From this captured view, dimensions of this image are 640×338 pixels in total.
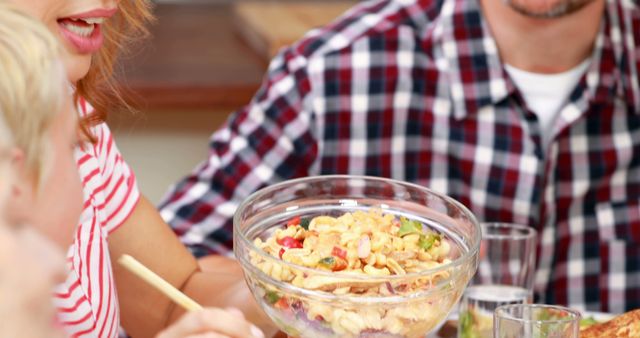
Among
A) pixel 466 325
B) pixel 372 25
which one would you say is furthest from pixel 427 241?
pixel 372 25

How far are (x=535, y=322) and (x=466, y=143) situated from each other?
943 mm

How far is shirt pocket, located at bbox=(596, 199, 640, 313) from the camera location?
205 centimetres

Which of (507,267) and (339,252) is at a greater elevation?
(339,252)

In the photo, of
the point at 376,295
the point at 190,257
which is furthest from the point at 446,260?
the point at 190,257

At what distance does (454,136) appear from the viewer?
206 centimetres

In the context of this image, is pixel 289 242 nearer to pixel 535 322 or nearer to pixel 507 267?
pixel 535 322

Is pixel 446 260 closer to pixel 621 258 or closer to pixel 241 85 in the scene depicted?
pixel 621 258

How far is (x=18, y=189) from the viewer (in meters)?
0.76

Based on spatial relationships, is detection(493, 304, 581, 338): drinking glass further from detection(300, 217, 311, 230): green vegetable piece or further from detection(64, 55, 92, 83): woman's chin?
detection(64, 55, 92, 83): woman's chin

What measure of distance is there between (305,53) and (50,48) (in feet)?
4.33

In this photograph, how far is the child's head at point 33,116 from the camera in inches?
30.6

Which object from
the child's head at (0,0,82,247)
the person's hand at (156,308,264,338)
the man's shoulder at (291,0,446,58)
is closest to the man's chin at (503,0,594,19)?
the man's shoulder at (291,0,446,58)

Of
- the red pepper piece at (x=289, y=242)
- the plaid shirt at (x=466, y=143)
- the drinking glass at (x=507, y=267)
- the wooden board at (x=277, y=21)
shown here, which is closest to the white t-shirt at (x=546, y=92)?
the plaid shirt at (x=466, y=143)

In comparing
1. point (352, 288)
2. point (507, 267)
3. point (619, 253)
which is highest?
point (352, 288)
